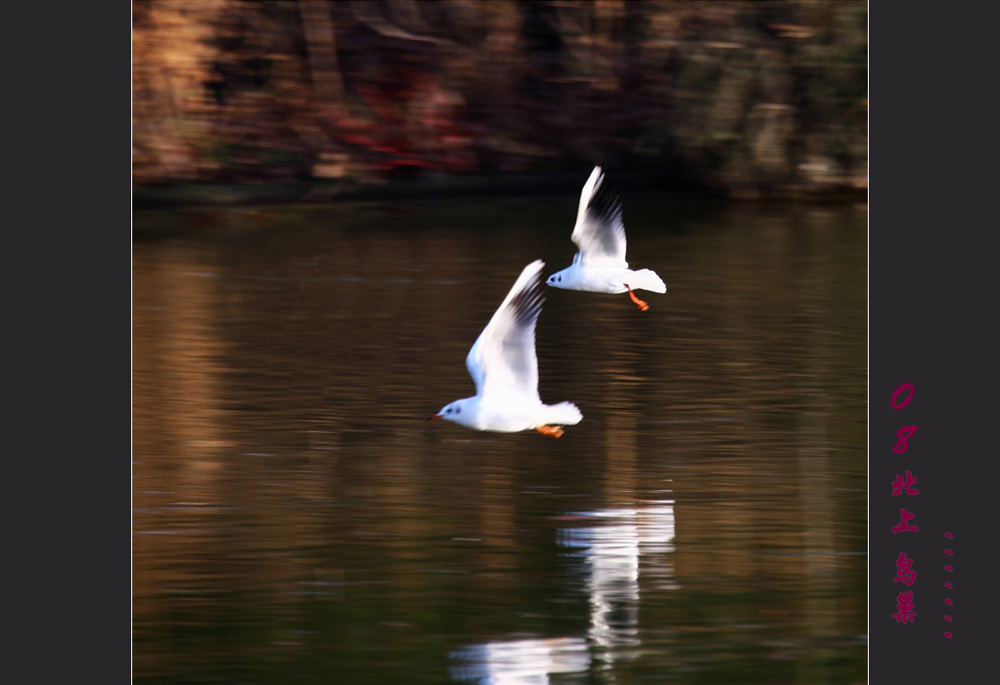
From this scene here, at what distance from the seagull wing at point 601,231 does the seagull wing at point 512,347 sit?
5.30 feet

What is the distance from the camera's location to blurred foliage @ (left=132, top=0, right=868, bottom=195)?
1567 cm

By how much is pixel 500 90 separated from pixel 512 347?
1146 centimetres

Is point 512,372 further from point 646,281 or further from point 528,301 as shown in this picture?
point 646,281

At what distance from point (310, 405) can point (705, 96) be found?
8.21m

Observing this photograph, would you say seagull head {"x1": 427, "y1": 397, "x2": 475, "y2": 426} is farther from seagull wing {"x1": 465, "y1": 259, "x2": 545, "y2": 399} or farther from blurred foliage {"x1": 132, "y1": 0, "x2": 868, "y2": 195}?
blurred foliage {"x1": 132, "y1": 0, "x2": 868, "y2": 195}

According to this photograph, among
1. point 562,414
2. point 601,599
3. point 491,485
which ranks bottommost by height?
point 601,599

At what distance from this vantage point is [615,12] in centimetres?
1650

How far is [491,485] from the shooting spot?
7371 mm

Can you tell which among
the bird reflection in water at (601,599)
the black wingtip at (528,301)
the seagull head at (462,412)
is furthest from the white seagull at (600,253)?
the black wingtip at (528,301)

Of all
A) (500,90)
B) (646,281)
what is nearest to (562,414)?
(646,281)

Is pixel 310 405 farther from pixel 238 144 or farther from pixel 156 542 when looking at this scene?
pixel 238 144

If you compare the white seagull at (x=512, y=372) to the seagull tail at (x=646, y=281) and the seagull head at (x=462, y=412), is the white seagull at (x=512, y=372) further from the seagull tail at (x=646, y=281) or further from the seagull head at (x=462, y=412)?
the seagull tail at (x=646, y=281)

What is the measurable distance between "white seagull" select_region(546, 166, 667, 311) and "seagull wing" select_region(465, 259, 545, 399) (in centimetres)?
158

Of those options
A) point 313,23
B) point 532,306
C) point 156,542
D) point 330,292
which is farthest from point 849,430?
point 313,23
